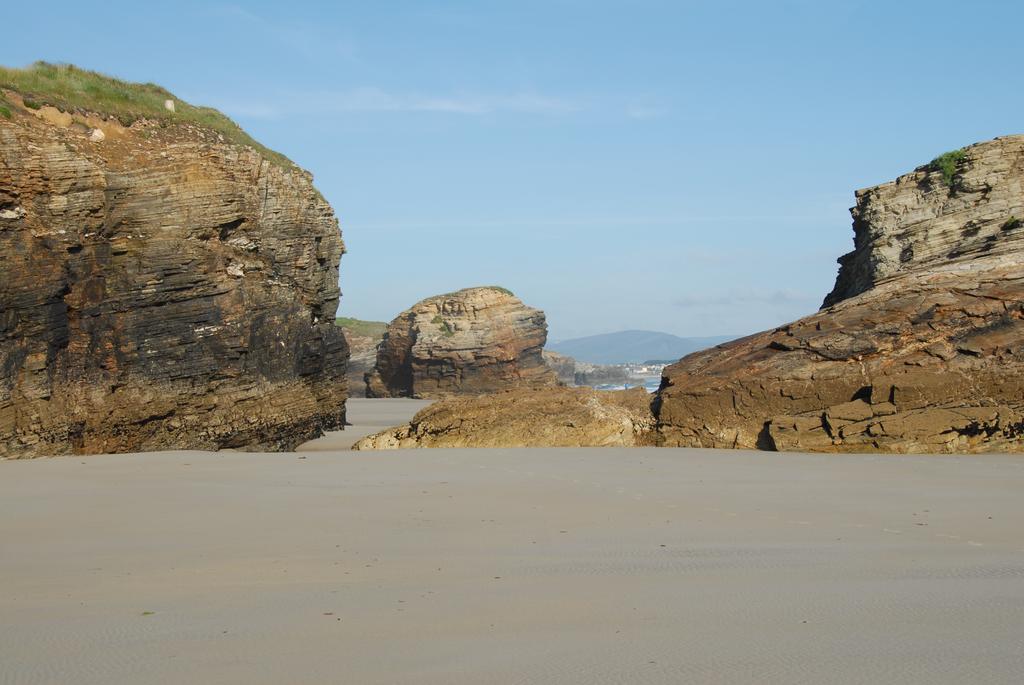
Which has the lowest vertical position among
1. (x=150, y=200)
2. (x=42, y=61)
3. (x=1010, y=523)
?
(x=1010, y=523)

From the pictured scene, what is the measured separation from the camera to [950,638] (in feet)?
13.5

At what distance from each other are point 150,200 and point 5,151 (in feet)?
7.02

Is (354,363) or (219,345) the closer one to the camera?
(219,345)

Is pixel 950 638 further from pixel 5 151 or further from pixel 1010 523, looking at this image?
pixel 5 151

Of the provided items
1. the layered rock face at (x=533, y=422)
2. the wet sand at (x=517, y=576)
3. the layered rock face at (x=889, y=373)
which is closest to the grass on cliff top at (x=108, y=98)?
the layered rock face at (x=533, y=422)

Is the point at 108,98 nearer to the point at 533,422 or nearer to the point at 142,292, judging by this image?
the point at 142,292

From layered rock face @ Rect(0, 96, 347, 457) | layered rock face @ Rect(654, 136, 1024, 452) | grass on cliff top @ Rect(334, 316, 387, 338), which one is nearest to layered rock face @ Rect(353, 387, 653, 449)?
layered rock face @ Rect(654, 136, 1024, 452)

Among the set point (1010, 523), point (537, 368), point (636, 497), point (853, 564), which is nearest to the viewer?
point (853, 564)

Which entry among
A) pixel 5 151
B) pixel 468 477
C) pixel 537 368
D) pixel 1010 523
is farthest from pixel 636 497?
pixel 537 368

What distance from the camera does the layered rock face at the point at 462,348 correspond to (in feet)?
141

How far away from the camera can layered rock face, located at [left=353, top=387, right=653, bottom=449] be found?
1460 centimetres

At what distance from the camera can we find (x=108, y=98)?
54.7 ft

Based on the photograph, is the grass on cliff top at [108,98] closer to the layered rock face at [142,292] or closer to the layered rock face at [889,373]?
the layered rock face at [142,292]

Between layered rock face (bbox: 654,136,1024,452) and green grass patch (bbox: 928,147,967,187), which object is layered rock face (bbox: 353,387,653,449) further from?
green grass patch (bbox: 928,147,967,187)
